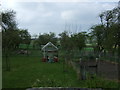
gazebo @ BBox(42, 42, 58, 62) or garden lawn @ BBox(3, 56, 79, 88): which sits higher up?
gazebo @ BBox(42, 42, 58, 62)

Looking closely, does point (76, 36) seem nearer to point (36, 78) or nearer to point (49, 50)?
point (49, 50)

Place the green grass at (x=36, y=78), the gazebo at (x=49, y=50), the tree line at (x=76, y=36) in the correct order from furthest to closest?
the gazebo at (x=49, y=50) < the tree line at (x=76, y=36) < the green grass at (x=36, y=78)

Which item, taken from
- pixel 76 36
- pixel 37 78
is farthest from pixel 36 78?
pixel 76 36

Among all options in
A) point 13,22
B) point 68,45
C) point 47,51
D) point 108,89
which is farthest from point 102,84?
point 13,22

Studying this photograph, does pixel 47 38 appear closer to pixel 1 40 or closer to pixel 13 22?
pixel 13 22

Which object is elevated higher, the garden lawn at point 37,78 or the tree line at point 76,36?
→ the tree line at point 76,36

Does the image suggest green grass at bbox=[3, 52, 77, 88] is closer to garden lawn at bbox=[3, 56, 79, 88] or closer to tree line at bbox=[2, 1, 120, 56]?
garden lawn at bbox=[3, 56, 79, 88]

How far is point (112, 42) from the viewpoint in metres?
8.30

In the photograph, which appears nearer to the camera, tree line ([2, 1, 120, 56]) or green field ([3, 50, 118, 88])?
green field ([3, 50, 118, 88])

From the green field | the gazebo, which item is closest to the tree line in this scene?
the gazebo

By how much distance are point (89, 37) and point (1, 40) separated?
1900cm

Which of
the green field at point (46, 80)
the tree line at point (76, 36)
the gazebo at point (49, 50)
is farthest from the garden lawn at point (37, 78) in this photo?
the gazebo at point (49, 50)

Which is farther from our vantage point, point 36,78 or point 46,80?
point 36,78

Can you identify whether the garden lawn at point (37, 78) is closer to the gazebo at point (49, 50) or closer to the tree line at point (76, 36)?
the tree line at point (76, 36)
